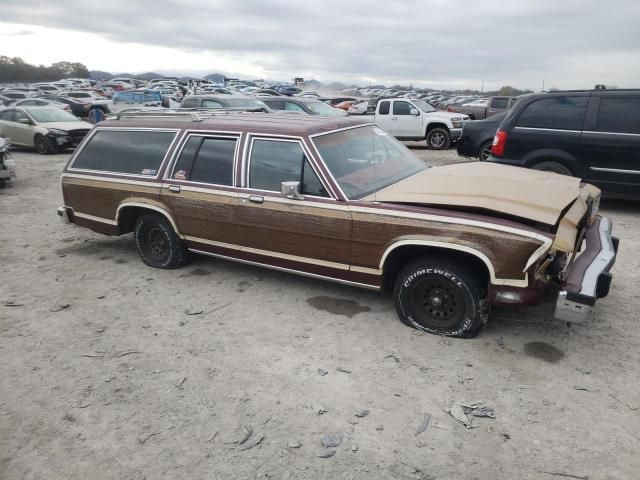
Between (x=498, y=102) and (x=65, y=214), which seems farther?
(x=498, y=102)

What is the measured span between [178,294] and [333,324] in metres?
1.75

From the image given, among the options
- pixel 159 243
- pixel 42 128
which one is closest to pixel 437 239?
pixel 159 243

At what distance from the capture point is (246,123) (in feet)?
16.0

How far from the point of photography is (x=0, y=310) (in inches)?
185

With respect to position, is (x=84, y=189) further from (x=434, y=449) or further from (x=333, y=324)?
(x=434, y=449)

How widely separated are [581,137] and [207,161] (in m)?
5.67

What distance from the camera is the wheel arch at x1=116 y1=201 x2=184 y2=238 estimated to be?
16.9 ft

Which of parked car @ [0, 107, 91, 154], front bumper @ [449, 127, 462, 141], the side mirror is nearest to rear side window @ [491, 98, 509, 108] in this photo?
front bumper @ [449, 127, 462, 141]

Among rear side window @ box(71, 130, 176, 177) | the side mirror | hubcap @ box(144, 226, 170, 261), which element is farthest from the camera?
hubcap @ box(144, 226, 170, 261)

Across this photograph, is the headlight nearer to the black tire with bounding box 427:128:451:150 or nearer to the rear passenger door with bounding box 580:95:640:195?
the black tire with bounding box 427:128:451:150

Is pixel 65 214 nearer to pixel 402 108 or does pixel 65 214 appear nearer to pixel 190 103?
pixel 190 103

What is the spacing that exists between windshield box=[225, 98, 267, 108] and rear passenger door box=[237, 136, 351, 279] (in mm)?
9633

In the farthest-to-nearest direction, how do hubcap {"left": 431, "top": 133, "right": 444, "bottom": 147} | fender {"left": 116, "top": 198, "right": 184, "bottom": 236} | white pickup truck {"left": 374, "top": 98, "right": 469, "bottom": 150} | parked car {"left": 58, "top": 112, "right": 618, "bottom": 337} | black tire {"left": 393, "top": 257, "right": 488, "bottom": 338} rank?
1. hubcap {"left": 431, "top": 133, "right": 444, "bottom": 147}
2. white pickup truck {"left": 374, "top": 98, "right": 469, "bottom": 150}
3. fender {"left": 116, "top": 198, "right": 184, "bottom": 236}
4. black tire {"left": 393, "top": 257, "right": 488, "bottom": 338}
5. parked car {"left": 58, "top": 112, "right": 618, "bottom": 337}

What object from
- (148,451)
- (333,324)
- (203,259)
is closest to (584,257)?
(333,324)
